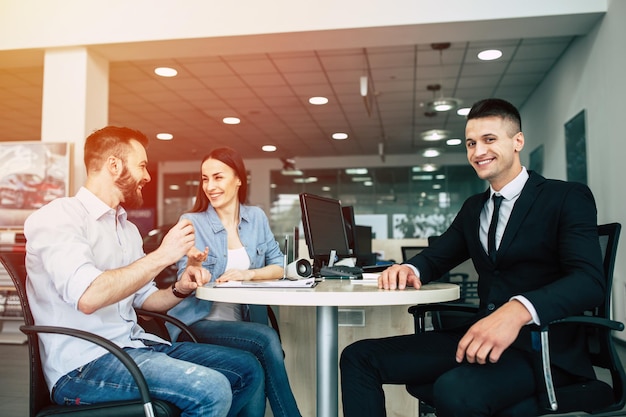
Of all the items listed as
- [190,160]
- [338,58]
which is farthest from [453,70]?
[190,160]

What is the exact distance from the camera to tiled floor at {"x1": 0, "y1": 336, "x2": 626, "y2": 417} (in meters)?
3.10

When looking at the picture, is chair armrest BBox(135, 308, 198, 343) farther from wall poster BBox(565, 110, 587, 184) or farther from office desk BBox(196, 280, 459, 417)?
wall poster BBox(565, 110, 587, 184)

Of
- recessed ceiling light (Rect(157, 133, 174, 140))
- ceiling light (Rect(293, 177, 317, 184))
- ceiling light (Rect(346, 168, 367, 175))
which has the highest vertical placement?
recessed ceiling light (Rect(157, 133, 174, 140))

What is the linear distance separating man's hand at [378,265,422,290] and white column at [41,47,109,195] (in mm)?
4216

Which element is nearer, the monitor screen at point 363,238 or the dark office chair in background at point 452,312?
the dark office chair in background at point 452,312

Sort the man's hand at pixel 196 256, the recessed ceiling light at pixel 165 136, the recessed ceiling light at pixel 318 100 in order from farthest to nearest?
1. the recessed ceiling light at pixel 165 136
2. the recessed ceiling light at pixel 318 100
3. the man's hand at pixel 196 256

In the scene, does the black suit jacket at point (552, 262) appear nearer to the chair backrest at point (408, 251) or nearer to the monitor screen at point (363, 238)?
the chair backrest at point (408, 251)

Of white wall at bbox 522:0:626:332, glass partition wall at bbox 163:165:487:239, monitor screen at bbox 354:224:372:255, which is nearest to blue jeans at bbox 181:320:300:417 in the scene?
monitor screen at bbox 354:224:372:255

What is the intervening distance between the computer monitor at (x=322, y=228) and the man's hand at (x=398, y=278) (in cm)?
57

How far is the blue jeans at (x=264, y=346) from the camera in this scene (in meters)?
2.02

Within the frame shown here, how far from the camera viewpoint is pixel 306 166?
13.6 metres

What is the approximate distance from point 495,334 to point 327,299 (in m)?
0.45

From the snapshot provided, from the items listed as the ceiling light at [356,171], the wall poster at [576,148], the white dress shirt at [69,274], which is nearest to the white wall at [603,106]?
the wall poster at [576,148]

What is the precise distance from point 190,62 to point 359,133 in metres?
4.79
